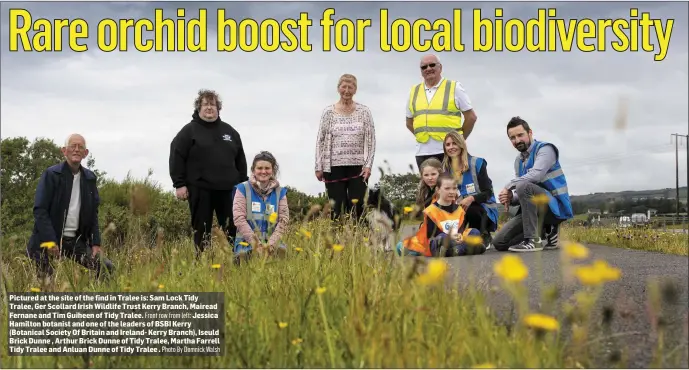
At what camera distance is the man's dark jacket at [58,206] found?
19.1 ft

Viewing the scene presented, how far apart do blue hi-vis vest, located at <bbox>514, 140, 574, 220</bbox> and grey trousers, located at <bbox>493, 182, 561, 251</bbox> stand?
9 cm

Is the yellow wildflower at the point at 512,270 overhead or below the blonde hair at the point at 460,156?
below

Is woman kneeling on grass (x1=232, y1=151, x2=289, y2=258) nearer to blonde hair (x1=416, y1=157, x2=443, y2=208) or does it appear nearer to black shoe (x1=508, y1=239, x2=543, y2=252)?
blonde hair (x1=416, y1=157, x2=443, y2=208)

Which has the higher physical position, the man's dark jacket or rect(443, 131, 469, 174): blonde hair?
rect(443, 131, 469, 174): blonde hair

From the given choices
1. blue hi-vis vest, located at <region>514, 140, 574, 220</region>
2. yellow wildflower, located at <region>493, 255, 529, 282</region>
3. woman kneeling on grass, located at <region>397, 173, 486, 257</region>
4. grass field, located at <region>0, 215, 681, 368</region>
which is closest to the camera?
yellow wildflower, located at <region>493, 255, 529, 282</region>

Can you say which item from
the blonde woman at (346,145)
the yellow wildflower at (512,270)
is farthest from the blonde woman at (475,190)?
the yellow wildflower at (512,270)

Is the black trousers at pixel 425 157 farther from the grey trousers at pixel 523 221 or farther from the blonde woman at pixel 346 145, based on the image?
the grey trousers at pixel 523 221

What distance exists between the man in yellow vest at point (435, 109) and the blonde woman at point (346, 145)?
1.89 ft

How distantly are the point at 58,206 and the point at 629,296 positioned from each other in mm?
4692

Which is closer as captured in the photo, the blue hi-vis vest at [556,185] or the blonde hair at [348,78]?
the blue hi-vis vest at [556,185]

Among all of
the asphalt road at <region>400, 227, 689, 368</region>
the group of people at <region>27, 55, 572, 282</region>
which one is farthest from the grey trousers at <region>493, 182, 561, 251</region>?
the asphalt road at <region>400, 227, 689, 368</region>

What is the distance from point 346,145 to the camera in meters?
7.27

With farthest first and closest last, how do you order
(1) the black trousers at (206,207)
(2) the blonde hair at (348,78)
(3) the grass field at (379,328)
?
1. (2) the blonde hair at (348,78)
2. (1) the black trousers at (206,207)
3. (3) the grass field at (379,328)

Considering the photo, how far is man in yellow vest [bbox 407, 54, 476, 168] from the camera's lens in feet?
22.3
